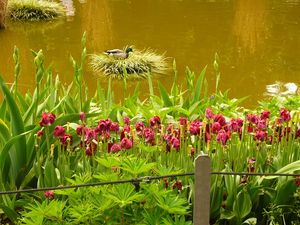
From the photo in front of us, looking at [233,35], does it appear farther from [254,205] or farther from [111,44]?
[254,205]

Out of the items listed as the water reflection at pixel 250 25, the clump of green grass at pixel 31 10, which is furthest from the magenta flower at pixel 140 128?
the clump of green grass at pixel 31 10

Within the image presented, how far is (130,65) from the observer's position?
7.07 meters

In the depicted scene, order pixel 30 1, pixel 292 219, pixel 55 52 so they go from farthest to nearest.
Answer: pixel 30 1 < pixel 55 52 < pixel 292 219

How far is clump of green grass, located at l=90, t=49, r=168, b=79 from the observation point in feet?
23.0

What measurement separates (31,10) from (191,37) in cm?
309

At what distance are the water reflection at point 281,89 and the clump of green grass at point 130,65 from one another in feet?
4.52

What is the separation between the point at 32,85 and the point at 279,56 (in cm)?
352

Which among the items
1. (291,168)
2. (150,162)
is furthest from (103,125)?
(291,168)

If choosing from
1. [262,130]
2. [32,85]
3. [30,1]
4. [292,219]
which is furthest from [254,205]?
[30,1]

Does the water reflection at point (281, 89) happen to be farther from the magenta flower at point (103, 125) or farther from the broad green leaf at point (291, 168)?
the magenta flower at point (103, 125)

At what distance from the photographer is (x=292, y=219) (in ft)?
8.54

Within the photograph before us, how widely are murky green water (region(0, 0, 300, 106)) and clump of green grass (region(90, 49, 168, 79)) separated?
235 millimetres

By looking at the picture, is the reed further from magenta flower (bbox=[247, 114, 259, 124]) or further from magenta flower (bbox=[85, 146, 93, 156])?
magenta flower (bbox=[247, 114, 259, 124])

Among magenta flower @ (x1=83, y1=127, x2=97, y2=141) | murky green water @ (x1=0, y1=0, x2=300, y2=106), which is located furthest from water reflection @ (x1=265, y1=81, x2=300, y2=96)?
magenta flower @ (x1=83, y1=127, x2=97, y2=141)
